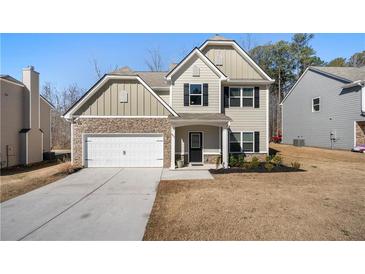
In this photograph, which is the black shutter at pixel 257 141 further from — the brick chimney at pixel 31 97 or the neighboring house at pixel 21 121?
the brick chimney at pixel 31 97

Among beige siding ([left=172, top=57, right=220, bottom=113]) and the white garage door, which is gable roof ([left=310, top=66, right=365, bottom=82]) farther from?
the white garage door

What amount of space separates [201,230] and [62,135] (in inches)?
1146

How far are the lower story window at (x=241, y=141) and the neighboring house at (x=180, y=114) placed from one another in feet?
0.19

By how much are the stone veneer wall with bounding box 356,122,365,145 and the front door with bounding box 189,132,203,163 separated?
14.8m

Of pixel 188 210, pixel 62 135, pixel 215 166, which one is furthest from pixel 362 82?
pixel 62 135

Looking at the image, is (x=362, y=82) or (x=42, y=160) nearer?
(x=42, y=160)

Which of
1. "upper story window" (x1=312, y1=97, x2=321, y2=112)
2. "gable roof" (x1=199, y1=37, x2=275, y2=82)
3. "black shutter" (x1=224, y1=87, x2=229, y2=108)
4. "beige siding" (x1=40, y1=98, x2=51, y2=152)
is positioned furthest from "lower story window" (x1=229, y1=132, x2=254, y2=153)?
"beige siding" (x1=40, y1=98, x2=51, y2=152)

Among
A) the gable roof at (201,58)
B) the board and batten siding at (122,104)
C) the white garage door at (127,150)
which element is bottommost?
the white garage door at (127,150)

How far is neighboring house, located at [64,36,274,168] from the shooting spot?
12.9 meters

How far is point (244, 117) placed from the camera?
1478 cm

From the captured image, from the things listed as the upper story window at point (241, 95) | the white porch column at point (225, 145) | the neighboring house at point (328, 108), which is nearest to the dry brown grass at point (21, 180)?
the white porch column at point (225, 145)

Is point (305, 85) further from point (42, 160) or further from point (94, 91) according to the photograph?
point (42, 160)

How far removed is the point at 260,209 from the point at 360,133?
18644mm

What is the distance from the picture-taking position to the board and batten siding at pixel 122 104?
12922 millimetres
